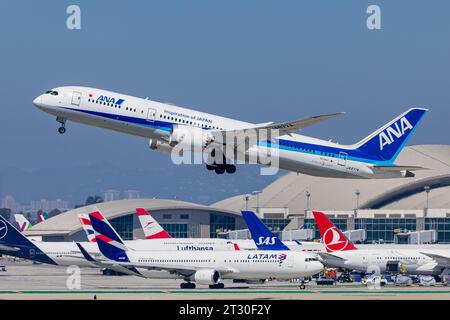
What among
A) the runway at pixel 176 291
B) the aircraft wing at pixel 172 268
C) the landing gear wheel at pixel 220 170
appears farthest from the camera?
the aircraft wing at pixel 172 268

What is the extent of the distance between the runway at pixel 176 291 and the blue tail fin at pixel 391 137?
12983 mm

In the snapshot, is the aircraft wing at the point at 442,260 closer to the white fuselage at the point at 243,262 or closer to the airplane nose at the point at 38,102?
the white fuselage at the point at 243,262

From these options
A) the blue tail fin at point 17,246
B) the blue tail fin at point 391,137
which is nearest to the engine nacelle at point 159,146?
the blue tail fin at point 391,137

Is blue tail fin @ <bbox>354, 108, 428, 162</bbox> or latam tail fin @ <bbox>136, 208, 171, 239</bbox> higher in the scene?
blue tail fin @ <bbox>354, 108, 428, 162</bbox>

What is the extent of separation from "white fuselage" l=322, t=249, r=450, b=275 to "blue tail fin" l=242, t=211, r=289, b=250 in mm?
9487

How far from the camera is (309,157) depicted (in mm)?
86562

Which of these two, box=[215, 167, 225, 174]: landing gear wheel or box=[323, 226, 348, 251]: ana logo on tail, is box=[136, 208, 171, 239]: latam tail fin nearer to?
box=[323, 226, 348, 251]: ana logo on tail

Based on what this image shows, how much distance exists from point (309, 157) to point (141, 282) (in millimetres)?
34751

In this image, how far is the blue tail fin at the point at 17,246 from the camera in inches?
5276

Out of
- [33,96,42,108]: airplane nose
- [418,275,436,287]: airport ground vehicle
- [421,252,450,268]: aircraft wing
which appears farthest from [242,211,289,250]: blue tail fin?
[33,96,42,108]: airplane nose

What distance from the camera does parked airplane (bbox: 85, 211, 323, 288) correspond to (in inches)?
3942

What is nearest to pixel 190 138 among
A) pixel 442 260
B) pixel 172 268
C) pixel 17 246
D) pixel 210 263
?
pixel 172 268

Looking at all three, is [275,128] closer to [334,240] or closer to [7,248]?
[334,240]
